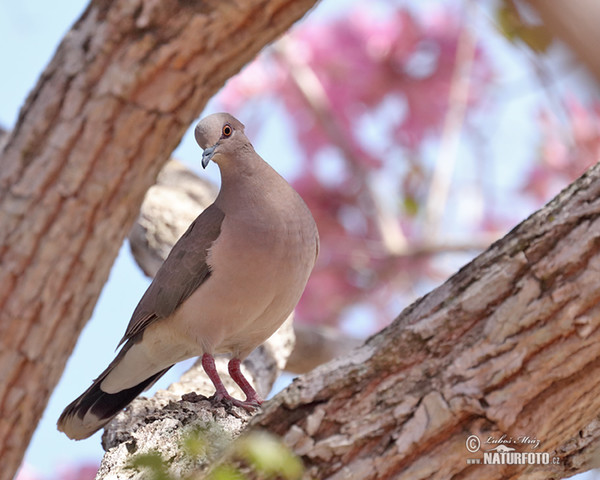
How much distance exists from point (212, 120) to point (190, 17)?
1.29 m

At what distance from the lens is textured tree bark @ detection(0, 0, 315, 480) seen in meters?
2.29

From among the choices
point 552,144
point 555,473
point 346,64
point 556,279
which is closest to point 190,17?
point 556,279

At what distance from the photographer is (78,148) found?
2328mm

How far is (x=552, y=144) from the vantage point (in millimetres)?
6836

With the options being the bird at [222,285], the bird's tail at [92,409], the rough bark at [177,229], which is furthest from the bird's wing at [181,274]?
the rough bark at [177,229]

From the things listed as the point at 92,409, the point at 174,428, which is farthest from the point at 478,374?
the point at 92,409

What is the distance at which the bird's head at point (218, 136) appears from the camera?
3551 millimetres

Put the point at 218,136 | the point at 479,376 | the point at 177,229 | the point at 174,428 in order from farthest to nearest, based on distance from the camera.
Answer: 1. the point at 177,229
2. the point at 218,136
3. the point at 174,428
4. the point at 479,376

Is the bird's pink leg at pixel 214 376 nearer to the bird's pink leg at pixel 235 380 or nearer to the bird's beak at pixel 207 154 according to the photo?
the bird's pink leg at pixel 235 380

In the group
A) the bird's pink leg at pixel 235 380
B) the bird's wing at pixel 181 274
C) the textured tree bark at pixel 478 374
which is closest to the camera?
the textured tree bark at pixel 478 374

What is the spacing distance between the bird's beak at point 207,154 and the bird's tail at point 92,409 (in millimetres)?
988

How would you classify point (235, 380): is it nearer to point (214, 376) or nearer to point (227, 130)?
point (214, 376)

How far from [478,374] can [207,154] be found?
1.95m

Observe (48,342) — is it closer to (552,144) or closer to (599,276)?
(599,276)
